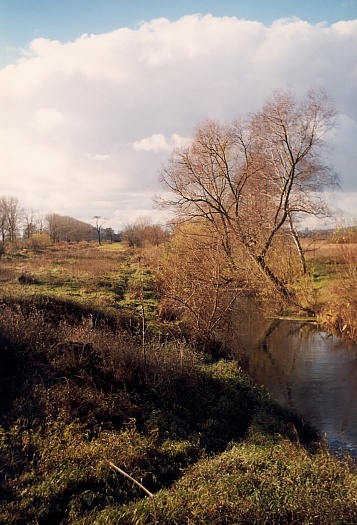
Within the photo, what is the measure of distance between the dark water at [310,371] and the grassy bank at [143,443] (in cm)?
88

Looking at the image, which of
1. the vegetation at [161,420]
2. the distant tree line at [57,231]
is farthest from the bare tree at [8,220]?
the vegetation at [161,420]

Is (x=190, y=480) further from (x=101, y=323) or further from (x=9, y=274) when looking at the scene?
(x=9, y=274)

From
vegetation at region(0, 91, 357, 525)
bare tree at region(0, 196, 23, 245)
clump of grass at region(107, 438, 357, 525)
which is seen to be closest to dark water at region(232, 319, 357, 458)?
vegetation at region(0, 91, 357, 525)

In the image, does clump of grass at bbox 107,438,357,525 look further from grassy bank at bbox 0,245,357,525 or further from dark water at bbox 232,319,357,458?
dark water at bbox 232,319,357,458

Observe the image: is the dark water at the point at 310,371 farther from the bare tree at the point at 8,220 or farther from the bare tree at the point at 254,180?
the bare tree at the point at 8,220

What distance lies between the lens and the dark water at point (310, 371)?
11.6 meters

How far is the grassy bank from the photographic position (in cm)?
686

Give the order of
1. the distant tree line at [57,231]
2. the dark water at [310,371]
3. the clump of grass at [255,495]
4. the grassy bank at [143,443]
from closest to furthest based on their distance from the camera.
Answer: the clump of grass at [255,495]
the grassy bank at [143,443]
the dark water at [310,371]
the distant tree line at [57,231]

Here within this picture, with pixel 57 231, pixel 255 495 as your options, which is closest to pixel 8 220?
pixel 57 231

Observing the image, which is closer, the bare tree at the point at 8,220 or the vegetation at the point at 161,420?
the vegetation at the point at 161,420

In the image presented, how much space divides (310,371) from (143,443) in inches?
329

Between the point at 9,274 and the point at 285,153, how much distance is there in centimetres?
1633

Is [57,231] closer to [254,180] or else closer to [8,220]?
[8,220]

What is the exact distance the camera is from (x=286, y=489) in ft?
24.0
